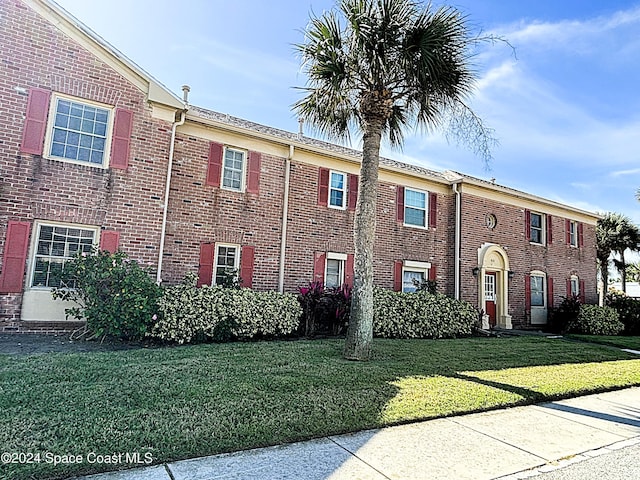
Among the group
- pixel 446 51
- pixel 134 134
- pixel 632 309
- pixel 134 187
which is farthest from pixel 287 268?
pixel 632 309

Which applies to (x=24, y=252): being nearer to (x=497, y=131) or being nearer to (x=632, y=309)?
(x=497, y=131)

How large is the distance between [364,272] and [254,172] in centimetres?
530

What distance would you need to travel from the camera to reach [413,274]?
1400cm

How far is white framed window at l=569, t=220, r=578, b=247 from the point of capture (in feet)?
60.5

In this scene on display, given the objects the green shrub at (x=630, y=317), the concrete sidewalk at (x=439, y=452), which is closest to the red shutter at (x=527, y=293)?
the green shrub at (x=630, y=317)

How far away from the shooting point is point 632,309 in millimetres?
17078

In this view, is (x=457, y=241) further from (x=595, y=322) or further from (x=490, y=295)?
(x=595, y=322)

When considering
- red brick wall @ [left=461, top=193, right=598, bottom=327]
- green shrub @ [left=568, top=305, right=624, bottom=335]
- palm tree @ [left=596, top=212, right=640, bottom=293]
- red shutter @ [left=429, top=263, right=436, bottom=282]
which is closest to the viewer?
red shutter @ [left=429, top=263, right=436, bottom=282]

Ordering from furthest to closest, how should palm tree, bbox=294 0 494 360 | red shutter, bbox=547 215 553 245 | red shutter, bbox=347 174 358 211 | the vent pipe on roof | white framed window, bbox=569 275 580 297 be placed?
white framed window, bbox=569 275 580 297 → red shutter, bbox=547 215 553 245 → red shutter, bbox=347 174 358 211 → the vent pipe on roof → palm tree, bbox=294 0 494 360

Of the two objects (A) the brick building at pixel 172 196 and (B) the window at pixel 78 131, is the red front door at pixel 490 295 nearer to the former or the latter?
(A) the brick building at pixel 172 196

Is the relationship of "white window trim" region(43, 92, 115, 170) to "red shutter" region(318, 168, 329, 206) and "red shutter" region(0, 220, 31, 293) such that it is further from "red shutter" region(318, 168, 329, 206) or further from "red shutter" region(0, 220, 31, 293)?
"red shutter" region(318, 168, 329, 206)

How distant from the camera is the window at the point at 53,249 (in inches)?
335

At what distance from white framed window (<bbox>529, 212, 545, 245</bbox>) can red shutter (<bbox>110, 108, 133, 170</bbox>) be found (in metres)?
15.6

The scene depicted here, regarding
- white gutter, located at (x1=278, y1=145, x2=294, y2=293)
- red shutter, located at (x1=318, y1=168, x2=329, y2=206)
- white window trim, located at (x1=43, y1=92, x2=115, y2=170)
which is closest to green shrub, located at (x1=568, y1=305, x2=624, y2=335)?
red shutter, located at (x1=318, y1=168, x2=329, y2=206)
